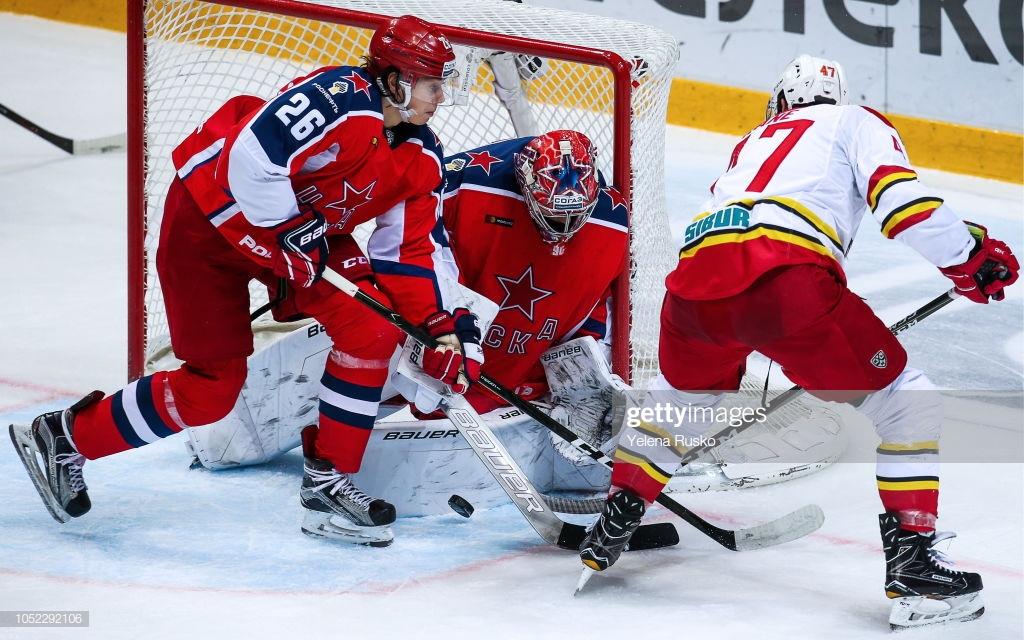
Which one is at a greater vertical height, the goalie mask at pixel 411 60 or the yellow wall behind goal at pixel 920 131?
the goalie mask at pixel 411 60

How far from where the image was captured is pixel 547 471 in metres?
3.05

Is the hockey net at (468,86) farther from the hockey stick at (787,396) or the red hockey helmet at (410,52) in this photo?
the red hockey helmet at (410,52)

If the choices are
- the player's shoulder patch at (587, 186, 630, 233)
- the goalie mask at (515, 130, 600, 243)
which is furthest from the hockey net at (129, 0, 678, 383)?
the goalie mask at (515, 130, 600, 243)

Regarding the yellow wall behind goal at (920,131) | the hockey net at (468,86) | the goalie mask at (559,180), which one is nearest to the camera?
the goalie mask at (559,180)

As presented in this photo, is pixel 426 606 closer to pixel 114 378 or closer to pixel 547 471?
pixel 547 471

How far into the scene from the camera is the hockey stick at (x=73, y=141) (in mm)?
5395

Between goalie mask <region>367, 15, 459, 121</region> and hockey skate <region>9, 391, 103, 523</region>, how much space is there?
0.88 metres

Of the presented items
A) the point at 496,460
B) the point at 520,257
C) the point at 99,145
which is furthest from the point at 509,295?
the point at 99,145

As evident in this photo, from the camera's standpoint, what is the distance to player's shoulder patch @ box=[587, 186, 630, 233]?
3.02 meters

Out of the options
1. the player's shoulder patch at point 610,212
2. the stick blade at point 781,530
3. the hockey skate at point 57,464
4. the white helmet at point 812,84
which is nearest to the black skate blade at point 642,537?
the stick blade at point 781,530

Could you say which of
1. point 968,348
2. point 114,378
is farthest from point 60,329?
point 968,348

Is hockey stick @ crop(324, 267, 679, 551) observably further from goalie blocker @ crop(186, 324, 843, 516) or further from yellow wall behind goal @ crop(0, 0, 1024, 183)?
yellow wall behind goal @ crop(0, 0, 1024, 183)

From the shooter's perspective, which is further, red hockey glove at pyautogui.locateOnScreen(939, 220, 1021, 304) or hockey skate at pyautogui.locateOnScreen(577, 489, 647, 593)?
hockey skate at pyautogui.locateOnScreen(577, 489, 647, 593)

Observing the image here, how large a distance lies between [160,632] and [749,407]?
1.36 metres
